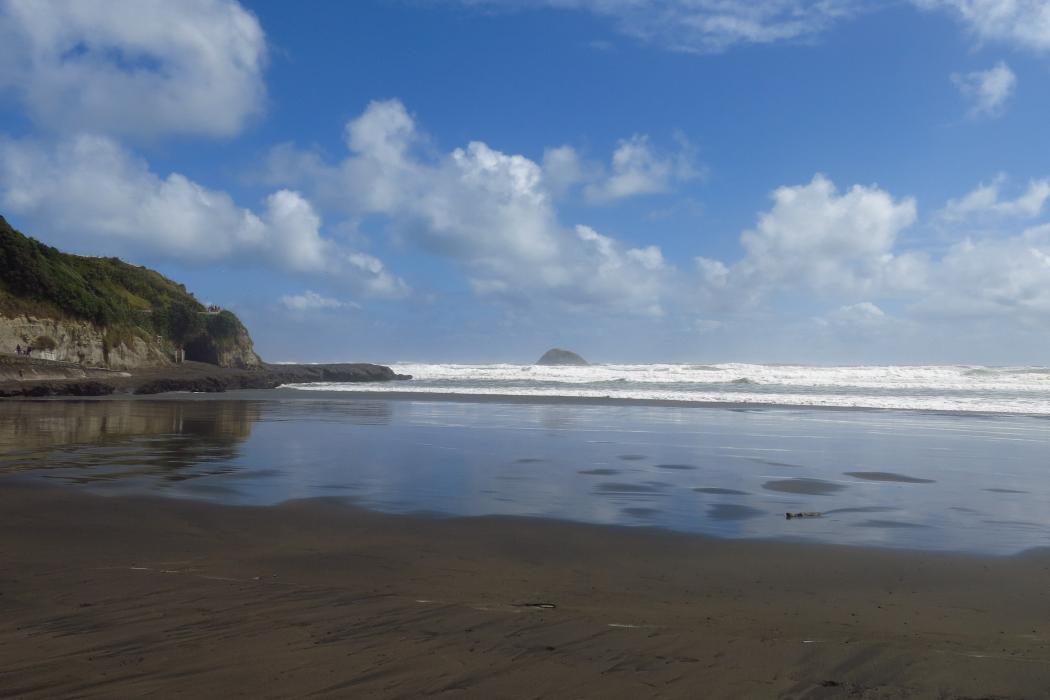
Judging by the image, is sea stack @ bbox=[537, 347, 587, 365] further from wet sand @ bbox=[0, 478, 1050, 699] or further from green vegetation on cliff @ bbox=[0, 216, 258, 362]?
wet sand @ bbox=[0, 478, 1050, 699]

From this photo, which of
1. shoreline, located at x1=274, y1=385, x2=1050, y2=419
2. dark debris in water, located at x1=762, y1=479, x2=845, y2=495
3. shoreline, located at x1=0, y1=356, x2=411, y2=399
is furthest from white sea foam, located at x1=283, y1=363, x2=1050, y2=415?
dark debris in water, located at x1=762, y1=479, x2=845, y2=495

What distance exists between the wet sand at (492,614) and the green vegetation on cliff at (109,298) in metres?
35.0

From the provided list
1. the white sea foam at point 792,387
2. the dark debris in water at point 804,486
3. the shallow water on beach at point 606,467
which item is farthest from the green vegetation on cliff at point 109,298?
the dark debris in water at point 804,486

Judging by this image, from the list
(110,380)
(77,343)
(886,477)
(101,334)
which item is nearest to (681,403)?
(886,477)

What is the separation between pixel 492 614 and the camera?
509cm

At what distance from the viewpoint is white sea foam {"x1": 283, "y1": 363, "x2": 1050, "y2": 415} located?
32.2 metres

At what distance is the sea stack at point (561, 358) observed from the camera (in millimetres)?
112750

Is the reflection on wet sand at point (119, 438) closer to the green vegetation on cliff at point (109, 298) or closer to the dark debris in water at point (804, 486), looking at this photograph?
the dark debris in water at point (804, 486)

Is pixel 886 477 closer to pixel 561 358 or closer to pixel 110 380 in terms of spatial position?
pixel 110 380

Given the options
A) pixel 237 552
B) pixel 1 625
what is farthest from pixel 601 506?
pixel 1 625

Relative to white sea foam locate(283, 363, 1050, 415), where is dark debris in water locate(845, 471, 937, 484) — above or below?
below

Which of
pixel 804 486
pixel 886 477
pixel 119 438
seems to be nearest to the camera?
pixel 804 486

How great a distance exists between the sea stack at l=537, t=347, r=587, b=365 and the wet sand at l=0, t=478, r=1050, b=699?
104 metres

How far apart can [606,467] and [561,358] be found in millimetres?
101850
